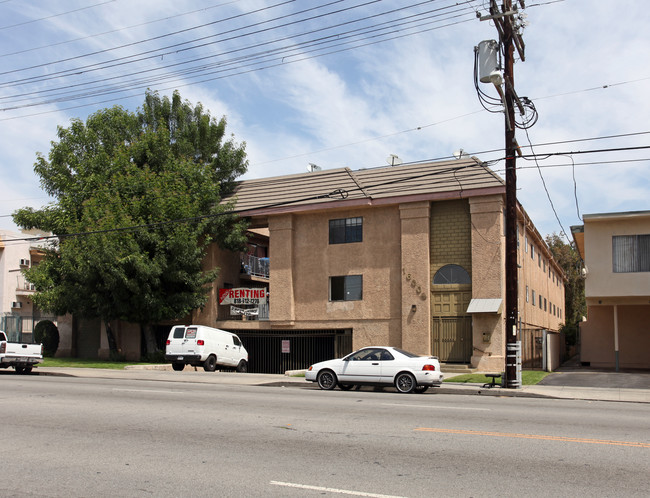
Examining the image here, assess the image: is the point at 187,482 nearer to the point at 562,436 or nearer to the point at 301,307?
the point at 562,436

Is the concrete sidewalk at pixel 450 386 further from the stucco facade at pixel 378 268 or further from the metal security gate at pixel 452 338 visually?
the stucco facade at pixel 378 268

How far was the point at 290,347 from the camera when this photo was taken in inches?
1206

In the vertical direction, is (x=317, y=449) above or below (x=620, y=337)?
below

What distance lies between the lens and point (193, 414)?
38.6 ft

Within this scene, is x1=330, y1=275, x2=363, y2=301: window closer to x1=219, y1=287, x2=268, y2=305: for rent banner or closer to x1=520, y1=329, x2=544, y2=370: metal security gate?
x1=219, y1=287, x2=268, y2=305: for rent banner

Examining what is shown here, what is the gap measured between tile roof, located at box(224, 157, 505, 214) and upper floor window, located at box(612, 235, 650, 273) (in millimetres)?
5260

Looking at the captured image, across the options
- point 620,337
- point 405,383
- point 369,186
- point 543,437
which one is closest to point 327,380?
point 405,383

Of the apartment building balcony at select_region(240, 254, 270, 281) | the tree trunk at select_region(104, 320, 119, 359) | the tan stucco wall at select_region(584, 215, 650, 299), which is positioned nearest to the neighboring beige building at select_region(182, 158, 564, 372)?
the apartment building balcony at select_region(240, 254, 270, 281)

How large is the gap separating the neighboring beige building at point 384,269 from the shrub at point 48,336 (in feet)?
30.9

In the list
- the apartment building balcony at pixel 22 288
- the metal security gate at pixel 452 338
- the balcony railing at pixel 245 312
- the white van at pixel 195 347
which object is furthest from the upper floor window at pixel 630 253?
the apartment building balcony at pixel 22 288

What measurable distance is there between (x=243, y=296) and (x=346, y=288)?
5410 millimetres

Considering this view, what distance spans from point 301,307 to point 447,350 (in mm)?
7156

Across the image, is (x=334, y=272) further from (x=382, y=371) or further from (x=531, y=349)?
(x=382, y=371)

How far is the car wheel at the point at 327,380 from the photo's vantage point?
18.7 meters
